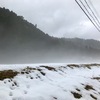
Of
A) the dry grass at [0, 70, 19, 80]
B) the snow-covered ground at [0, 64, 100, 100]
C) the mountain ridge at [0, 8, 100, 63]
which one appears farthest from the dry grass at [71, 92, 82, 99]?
the mountain ridge at [0, 8, 100, 63]

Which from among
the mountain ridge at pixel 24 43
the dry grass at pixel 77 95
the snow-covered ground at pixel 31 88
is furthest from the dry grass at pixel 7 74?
→ the mountain ridge at pixel 24 43

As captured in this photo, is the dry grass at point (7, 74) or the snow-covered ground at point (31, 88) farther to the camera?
the dry grass at point (7, 74)

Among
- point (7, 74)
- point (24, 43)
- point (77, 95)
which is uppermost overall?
point (24, 43)

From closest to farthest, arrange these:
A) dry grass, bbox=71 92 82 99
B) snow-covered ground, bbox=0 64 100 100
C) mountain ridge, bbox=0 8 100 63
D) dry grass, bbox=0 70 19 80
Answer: snow-covered ground, bbox=0 64 100 100, dry grass, bbox=0 70 19 80, dry grass, bbox=71 92 82 99, mountain ridge, bbox=0 8 100 63

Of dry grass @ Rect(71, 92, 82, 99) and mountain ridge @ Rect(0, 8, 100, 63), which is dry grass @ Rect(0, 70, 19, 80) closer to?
dry grass @ Rect(71, 92, 82, 99)

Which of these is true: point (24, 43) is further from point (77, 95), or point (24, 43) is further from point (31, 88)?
point (31, 88)

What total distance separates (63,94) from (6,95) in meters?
2.53

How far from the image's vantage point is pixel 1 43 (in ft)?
342

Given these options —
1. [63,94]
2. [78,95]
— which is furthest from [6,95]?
[78,95]

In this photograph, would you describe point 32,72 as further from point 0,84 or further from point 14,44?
point 14,44

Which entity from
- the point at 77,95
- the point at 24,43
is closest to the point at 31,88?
the point at 77,95

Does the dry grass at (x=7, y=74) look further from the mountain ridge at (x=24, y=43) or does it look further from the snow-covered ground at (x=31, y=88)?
the mountain ridge at (x=24, y=43)

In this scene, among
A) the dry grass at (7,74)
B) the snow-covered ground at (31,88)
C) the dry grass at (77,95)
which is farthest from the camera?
the dry grass at (77,95)

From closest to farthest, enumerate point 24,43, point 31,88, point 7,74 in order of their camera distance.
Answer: point 31,88 < point 7,74 < point 24,43
